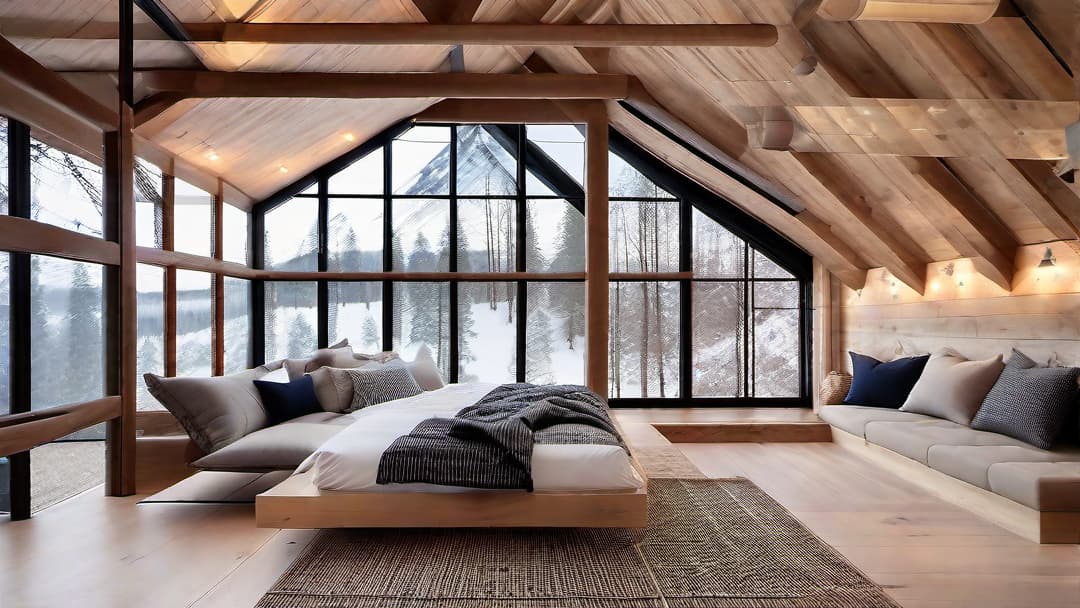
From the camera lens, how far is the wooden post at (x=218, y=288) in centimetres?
559

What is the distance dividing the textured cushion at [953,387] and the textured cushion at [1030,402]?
151 millimetres

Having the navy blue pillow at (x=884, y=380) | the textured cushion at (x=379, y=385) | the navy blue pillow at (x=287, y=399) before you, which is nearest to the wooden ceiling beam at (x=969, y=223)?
the navy blue pillow at (x=884, y=380)

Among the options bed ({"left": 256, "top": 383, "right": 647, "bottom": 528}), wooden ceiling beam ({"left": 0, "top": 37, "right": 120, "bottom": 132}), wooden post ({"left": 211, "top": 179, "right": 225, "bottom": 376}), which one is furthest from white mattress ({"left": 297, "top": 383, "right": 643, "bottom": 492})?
wooden post ({"left": 211, "top": 179, "right": 225, "bottom": 376})

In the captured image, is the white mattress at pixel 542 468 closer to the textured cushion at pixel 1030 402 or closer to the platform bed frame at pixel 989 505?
the platform bed frame at pixel 989 505

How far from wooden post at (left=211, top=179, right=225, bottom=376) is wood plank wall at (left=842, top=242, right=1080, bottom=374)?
18.3 ft

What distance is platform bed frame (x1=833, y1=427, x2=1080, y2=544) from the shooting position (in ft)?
10.3

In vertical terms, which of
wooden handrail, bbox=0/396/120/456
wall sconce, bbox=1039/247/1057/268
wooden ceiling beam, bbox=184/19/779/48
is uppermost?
wooden ceiling beam, bbox=184/19/779/48

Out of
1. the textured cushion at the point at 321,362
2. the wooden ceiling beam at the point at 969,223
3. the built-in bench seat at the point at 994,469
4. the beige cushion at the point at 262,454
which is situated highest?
the wooden ceiling beam at the point at 969,223

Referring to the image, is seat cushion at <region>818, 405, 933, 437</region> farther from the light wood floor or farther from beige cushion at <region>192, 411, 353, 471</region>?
beige cushion at <region>192, 411, 353, 471</region>

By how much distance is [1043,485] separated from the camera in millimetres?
3104

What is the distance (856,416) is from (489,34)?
387 centimetres

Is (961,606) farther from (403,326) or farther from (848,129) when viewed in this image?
(403,326)

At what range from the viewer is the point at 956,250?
468cm

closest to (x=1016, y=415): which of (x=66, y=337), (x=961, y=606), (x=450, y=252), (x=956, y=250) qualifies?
(x=956, y=250)
